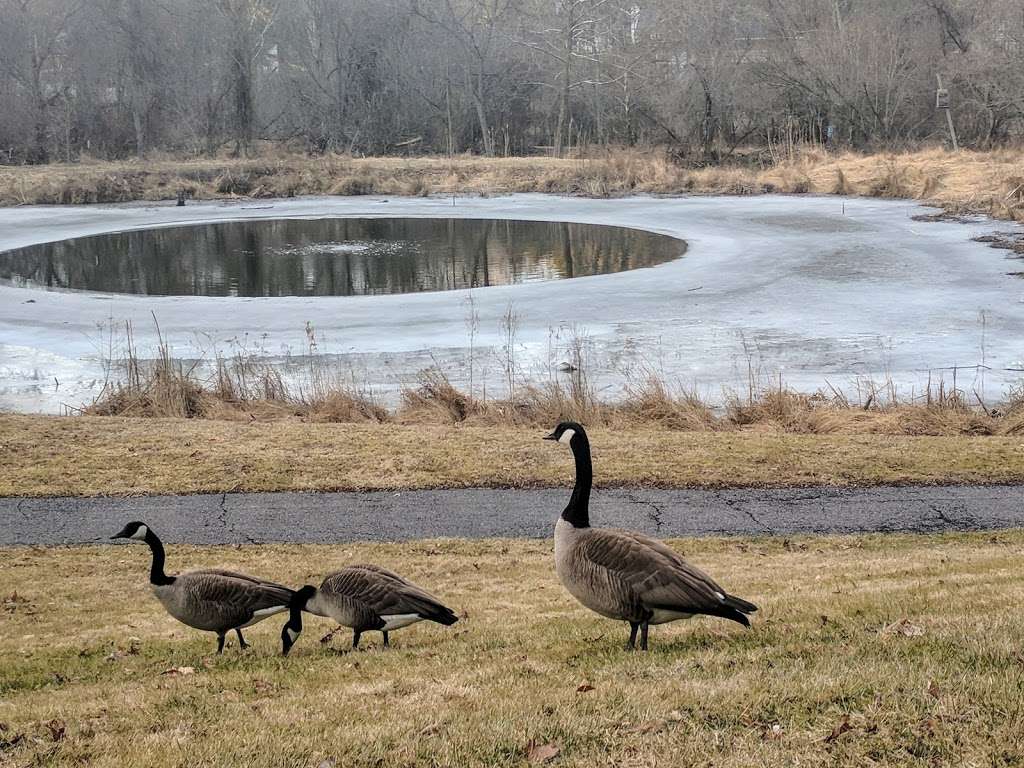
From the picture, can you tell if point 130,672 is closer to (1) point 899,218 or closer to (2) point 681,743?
(2) point 681,743

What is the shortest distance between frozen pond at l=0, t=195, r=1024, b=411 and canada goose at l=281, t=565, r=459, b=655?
10.1m

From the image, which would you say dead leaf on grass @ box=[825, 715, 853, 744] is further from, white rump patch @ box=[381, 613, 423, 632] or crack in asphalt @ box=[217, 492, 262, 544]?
crack in asphalt @ box=[217, 492, 262, 544]

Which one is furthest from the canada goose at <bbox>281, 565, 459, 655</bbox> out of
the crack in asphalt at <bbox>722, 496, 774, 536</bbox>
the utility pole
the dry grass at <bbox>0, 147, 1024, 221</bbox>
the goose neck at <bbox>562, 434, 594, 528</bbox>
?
the utility pole

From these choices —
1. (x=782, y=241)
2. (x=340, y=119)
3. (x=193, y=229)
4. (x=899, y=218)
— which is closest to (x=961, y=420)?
(x=782, y=241)

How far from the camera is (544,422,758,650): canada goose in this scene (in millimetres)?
5371

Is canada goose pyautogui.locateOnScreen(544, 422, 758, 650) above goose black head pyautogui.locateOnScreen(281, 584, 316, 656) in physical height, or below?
above

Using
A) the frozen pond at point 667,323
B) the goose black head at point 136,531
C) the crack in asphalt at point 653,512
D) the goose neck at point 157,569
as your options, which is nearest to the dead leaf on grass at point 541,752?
the goose neck at point 157,569

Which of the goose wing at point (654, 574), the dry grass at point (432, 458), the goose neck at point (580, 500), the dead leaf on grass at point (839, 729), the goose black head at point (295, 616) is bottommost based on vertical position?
the dry grass at point (432, 458)

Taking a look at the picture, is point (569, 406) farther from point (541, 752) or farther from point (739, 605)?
point (541, 752)

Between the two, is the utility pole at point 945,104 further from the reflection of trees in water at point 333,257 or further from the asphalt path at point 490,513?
the asphalt path at point 490,513

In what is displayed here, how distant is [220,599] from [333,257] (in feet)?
79.4

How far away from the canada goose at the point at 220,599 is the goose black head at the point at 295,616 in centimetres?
8

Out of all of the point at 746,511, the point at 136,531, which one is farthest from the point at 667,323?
the point at 136,531

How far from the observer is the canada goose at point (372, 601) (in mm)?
5867
